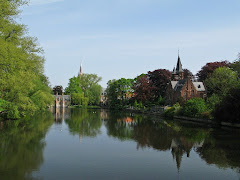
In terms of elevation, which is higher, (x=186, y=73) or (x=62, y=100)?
Answer: (x=186, y=73)

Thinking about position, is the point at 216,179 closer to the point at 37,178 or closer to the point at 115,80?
A: the point at 37,178

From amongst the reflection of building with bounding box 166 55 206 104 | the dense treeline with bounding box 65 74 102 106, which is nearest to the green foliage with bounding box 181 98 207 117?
the reflection of building with bounding box 166 55 206 104

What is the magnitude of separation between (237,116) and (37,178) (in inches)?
949

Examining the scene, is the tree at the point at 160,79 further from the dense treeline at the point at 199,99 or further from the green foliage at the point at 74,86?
the green foliage at the point at 74,86

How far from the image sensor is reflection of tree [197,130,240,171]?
43.4ft

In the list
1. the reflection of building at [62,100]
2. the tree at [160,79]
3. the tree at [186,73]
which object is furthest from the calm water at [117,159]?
the reflection of building at [62,100]

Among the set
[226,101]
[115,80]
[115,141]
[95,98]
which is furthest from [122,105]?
[115,141]

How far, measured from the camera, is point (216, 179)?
34.3ft

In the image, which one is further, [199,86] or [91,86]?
[91,86]

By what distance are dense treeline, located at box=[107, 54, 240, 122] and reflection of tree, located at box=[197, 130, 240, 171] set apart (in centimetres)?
976

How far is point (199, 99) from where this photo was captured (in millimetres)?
39031

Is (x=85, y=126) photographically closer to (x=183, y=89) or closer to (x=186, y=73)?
(x=183, y=89)

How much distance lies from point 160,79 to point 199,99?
31222 millimetres

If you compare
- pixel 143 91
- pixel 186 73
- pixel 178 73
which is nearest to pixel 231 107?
pixel 143 91
